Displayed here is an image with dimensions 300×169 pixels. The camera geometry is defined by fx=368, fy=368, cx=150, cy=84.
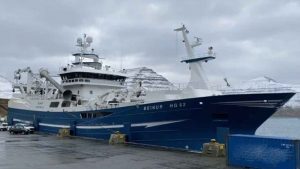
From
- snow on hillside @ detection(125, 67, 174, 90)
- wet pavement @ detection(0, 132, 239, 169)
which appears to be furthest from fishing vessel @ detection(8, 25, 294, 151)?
wet pavement @ detection(0, 132, 239, 169)

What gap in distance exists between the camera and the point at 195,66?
2486 cm

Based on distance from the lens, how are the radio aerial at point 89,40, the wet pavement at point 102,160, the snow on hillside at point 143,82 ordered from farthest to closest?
1. the radio aerial at point 89,40
2. the snow on hillside at point 143,82
3. the wet pavement at point 102,160

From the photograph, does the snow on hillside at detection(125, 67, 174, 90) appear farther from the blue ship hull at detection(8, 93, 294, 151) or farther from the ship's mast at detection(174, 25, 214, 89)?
the blue ship hull at detection(8, 93, 294, 151)

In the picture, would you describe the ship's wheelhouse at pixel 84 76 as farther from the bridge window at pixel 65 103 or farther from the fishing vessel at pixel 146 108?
the bridge window at pixel 65 103

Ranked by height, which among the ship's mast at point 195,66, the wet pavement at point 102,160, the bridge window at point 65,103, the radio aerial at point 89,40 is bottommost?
the wet pavement at point 102,160

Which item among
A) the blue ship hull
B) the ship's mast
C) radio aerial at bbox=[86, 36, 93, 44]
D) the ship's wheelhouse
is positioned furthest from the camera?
radio aerial at bbox=[86, 36, 93, 44]

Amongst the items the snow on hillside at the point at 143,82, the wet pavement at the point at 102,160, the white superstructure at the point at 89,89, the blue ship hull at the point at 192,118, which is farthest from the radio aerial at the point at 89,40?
the wet pavement at the point at 102,160

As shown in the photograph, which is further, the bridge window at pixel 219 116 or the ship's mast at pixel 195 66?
the ship's mast at pixel 195 66

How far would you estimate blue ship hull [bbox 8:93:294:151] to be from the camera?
1934cm

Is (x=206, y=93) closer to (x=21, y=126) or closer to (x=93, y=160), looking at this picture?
(x=93, y=160)

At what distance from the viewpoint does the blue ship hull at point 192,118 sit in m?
19.3

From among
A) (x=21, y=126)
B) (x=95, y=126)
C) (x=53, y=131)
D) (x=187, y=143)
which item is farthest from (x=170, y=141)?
(x=21, y=126)

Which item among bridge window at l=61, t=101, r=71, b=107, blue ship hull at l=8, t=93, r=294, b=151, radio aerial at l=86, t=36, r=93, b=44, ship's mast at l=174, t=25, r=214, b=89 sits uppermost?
radio aerial at l=86, t=36, r=93, b=44

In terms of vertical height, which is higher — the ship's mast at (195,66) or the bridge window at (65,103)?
the ship's mast at (195,66)
